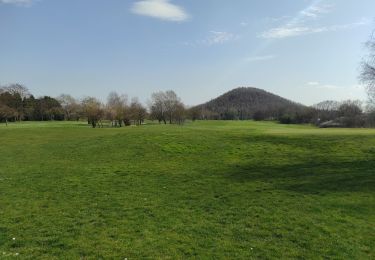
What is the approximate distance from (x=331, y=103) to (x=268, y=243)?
18386 cm

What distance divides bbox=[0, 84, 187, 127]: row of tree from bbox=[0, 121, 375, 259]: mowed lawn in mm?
70672

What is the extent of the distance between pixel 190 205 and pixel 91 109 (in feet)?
271

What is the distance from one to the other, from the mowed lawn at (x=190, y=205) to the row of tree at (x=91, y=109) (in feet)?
232

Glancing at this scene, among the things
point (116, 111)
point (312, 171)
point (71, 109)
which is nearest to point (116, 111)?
point (116, 111)

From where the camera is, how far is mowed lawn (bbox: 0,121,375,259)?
9.87m

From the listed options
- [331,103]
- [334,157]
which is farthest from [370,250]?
[331,103]

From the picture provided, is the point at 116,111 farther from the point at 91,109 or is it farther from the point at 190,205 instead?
the point at 190,205

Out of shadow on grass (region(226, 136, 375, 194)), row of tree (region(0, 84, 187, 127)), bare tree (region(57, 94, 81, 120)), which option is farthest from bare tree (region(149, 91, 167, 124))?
shadow on grass (region(226, 136, 375, 194))

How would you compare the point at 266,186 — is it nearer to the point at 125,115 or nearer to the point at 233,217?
the point at 233,217

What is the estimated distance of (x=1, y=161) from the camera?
2678 centimetres

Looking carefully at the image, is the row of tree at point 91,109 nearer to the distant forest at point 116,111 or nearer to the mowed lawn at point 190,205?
the distant forest at point 116,111

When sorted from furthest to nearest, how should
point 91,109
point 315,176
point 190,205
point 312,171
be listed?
point 91,109 < point 312,171 < point 315,176 < point 190,205

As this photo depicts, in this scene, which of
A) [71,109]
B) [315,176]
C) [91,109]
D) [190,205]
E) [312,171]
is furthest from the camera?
[71,109]

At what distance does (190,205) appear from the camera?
14.1 meters
